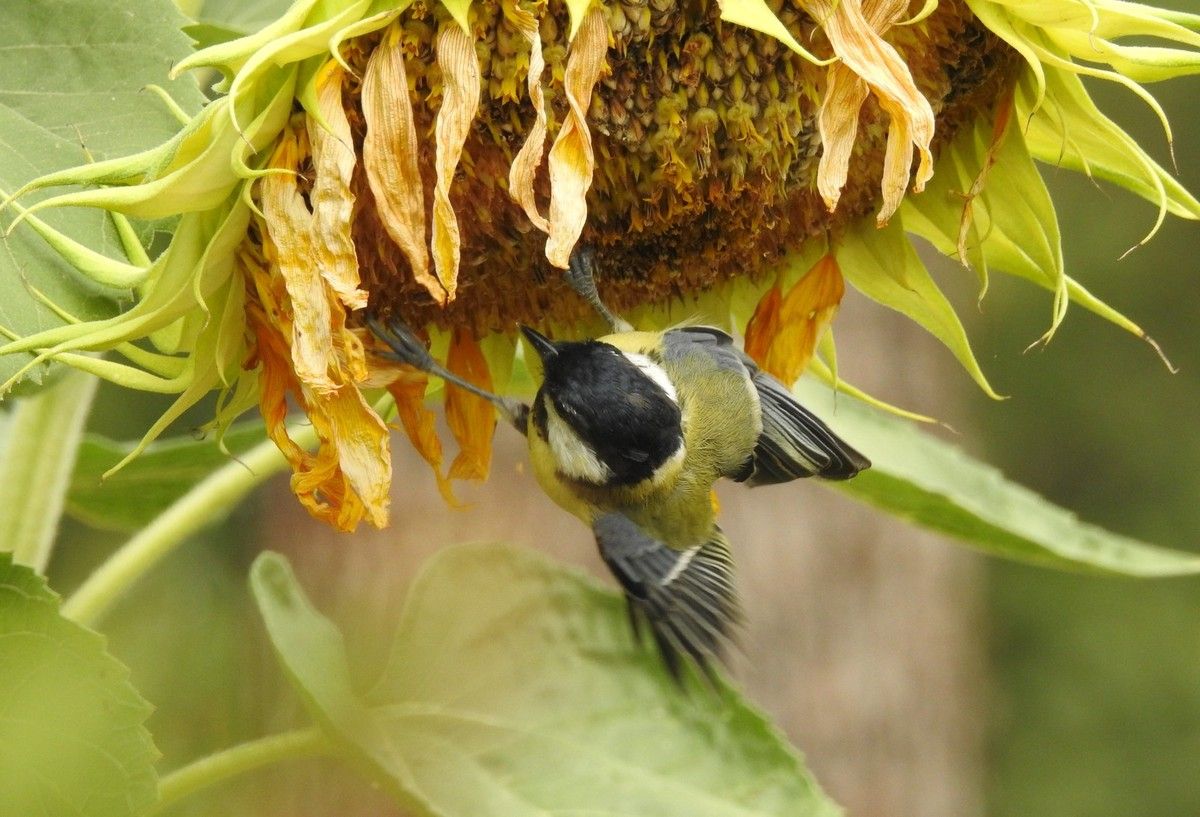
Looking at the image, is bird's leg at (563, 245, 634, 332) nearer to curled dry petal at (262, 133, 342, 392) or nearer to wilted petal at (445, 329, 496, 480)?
wilted petal at (445, 329, 496, 480)

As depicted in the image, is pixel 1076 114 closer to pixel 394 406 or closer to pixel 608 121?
pixel 608 121

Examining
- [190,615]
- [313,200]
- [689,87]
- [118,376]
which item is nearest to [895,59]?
[689,87]

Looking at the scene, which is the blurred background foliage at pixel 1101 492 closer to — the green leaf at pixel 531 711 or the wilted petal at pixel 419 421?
the green leaf at pixel 531 711

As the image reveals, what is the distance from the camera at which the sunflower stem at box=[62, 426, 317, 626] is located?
4.28 ft

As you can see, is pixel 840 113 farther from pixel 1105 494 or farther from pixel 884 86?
pixel 1105 494

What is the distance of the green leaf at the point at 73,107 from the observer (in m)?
1.00

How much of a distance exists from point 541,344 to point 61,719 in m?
0.49

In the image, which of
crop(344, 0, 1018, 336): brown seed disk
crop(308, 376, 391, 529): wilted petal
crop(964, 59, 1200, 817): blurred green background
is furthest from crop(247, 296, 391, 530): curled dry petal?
crop(964, 59, 1200, 817): blurred green background

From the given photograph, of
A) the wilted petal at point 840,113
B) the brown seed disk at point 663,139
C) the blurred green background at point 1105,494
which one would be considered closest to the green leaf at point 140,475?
the brown seed disk at point 663,139

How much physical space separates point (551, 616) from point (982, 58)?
2.35 feet

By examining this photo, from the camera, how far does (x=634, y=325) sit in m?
1.46

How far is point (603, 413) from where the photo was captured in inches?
54.2

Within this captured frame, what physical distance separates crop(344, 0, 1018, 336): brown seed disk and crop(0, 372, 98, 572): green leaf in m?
0.25

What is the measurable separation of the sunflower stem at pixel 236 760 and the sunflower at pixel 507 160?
0.89 feet
